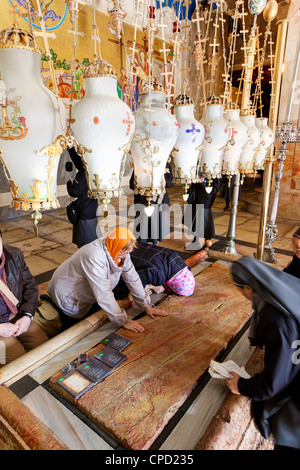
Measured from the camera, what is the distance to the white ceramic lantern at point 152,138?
121cm

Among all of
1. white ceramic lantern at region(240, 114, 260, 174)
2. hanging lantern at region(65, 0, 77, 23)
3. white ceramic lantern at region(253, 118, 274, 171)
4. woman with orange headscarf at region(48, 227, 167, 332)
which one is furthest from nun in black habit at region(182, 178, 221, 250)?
hanging lantern at region(65, 0, 77, 23)

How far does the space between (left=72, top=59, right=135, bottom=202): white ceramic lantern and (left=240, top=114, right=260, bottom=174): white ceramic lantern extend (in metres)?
1.24

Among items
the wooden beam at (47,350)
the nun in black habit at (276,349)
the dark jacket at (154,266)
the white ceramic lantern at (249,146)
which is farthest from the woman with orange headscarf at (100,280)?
the white ceramic lantern at (249,146)

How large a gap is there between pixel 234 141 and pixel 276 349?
1.23m

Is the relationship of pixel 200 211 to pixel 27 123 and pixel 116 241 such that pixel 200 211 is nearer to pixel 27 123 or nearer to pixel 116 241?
pixel 116 241

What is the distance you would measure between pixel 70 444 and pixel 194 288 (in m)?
1.64

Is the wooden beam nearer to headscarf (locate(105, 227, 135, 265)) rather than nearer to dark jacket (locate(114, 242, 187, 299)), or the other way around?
headscarf (locate(105, 227, 135, 265))

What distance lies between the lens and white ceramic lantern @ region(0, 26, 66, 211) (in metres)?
0.88

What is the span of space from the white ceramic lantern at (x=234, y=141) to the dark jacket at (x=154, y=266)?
3.38 ft

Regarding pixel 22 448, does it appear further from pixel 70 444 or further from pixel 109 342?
pixel 109 342

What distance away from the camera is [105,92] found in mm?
1078

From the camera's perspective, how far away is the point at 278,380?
1321mm

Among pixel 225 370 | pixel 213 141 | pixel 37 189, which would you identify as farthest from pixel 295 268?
pixel 37 189
